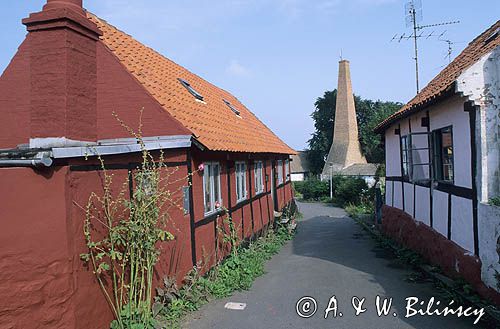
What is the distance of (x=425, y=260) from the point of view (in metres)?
9.24

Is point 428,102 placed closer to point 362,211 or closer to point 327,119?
point 362,211

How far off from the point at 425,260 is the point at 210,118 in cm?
632

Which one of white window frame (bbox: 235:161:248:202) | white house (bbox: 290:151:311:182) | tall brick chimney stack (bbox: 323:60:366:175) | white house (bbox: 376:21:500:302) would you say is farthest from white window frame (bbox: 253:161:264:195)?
white house (bbox: 290:151:311:182)

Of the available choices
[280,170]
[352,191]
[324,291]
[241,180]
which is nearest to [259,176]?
[241,180]

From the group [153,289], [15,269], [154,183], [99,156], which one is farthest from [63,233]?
[153,289]

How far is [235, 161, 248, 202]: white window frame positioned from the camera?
1110 cm

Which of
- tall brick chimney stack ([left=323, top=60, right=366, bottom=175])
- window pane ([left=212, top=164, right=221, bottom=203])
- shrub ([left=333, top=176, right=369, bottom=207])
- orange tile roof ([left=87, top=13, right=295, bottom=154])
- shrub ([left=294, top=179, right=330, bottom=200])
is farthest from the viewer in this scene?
tall brick chimney stack ([left=323, top=60, right=366, bottom=175])

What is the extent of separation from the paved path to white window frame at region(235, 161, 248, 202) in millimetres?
1990

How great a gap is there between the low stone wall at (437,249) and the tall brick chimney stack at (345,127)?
102 feet

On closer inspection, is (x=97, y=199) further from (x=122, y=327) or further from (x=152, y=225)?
(x=122, y=327)

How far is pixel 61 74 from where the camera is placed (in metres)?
5.03

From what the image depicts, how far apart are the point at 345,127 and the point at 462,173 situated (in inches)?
1508

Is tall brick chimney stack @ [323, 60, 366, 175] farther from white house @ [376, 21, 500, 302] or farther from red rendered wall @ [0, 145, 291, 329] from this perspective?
red rendered wall @ [0, 145, 291, 329]

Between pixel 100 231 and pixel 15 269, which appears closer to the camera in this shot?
pixel 15 269
